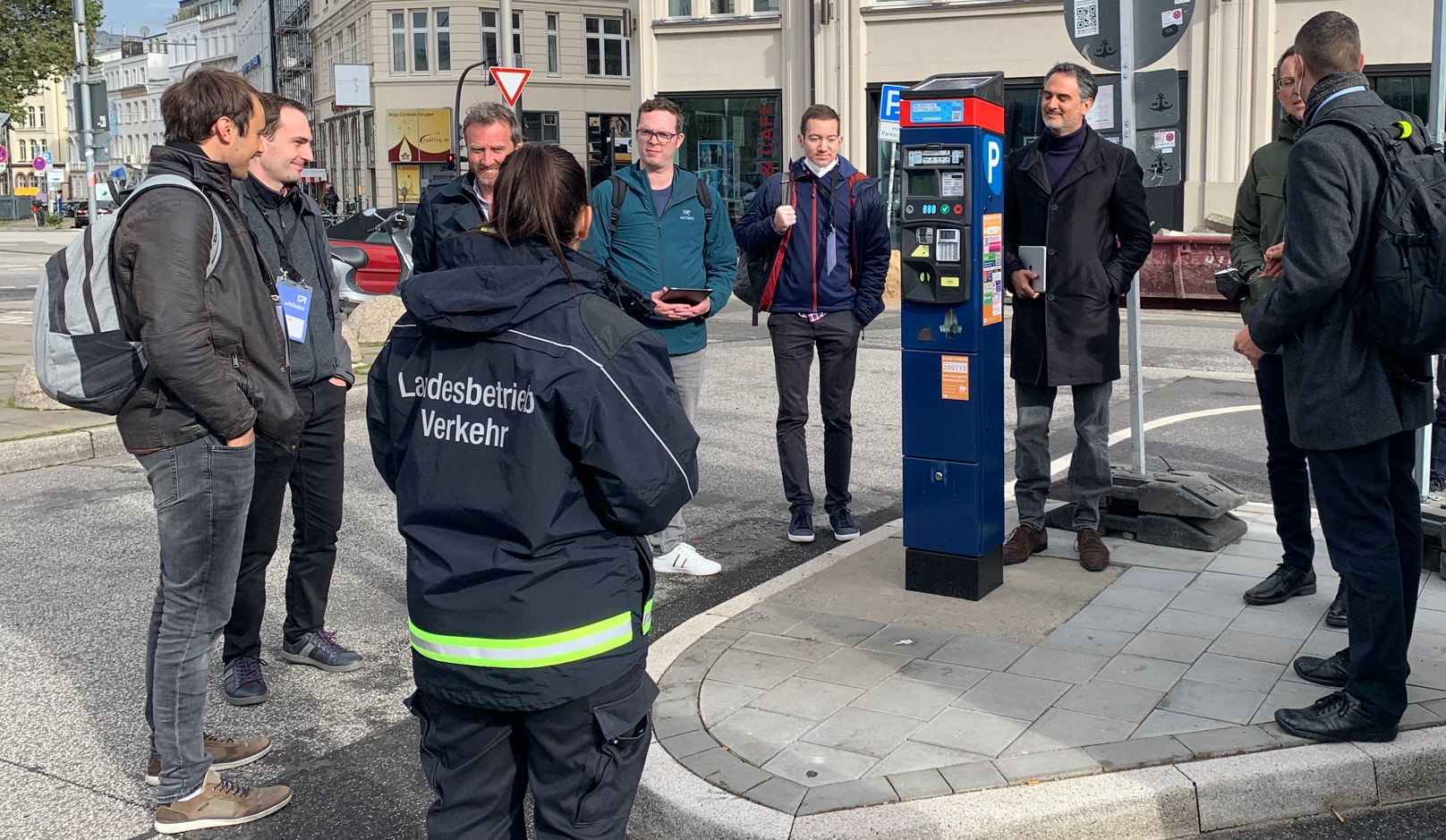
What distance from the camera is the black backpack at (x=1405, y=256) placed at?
3600 millimetres

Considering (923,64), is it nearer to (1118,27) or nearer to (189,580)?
(1118,27)

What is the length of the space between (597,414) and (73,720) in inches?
118

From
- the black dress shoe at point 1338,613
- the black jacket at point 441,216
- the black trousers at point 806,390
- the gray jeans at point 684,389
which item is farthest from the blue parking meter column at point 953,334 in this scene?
the black jacket at point 441,216

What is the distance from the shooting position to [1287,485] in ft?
17.2

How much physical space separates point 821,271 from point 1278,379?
2.16 meters

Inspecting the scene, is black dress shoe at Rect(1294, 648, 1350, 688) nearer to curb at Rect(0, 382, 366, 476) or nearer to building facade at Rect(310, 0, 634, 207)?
curb at Rect(0, 382, 366, 476)

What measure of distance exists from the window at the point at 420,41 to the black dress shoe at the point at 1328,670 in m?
48.4

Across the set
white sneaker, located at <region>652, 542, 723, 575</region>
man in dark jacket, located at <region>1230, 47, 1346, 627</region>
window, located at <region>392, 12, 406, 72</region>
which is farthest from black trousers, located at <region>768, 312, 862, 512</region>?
window, located at <region>392, 12, 406, 72</region>

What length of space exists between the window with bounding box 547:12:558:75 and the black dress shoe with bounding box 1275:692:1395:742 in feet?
158

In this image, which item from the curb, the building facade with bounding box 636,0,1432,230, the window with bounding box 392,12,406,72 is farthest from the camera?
the window with bounding box 392,12,406,72

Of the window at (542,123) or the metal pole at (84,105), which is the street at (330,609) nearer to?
the metal pole at (84,105)

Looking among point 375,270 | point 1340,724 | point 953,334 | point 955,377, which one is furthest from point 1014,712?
point 375,270

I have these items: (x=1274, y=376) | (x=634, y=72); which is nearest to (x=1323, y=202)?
(x=1274, y=376)

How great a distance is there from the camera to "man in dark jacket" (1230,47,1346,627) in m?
5.13
